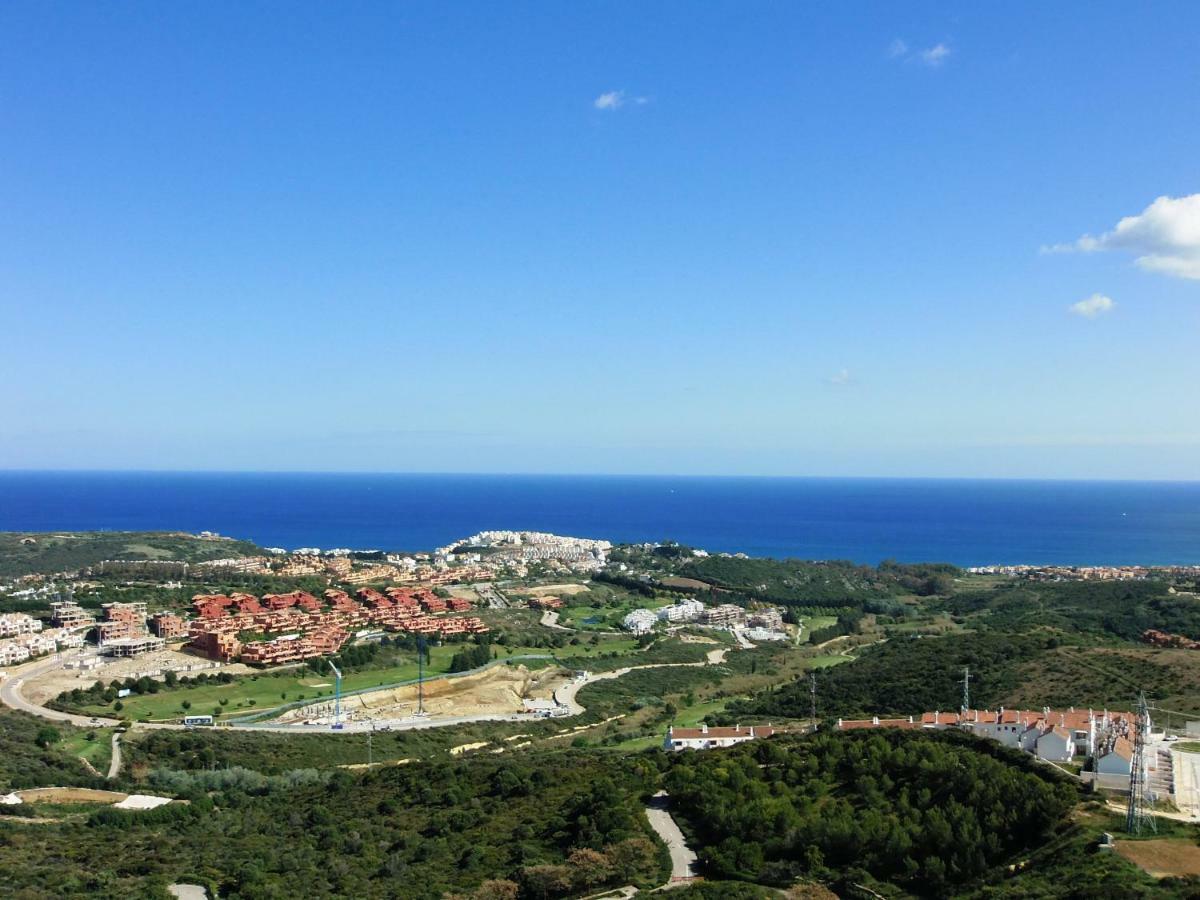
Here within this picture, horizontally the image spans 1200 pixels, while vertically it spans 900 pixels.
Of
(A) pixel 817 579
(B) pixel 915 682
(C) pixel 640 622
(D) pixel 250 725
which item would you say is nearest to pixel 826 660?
(B) pixel 915 682

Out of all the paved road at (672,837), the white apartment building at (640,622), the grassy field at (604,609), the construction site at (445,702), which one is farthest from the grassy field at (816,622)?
the paved road at (672,837)

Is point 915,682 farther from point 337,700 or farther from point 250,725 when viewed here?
point 250,725

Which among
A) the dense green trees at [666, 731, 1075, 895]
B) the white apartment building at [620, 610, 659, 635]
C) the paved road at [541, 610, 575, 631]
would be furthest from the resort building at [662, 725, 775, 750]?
the paved road at [541, 610, 575, 631]

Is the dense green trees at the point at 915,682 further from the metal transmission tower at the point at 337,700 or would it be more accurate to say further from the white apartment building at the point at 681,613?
the white apartment building at the point at 681,613

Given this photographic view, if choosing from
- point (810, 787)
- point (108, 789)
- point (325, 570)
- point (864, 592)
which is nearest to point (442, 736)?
point (108, 789)

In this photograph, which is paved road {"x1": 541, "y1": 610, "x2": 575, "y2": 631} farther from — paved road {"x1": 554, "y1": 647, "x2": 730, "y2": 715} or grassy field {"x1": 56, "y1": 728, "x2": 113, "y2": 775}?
grassy field {"x1": 56, "y1": 728, "x2": 113, "y2": 775}

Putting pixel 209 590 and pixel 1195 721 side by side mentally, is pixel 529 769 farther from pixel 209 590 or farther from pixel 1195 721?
pixel 209 590
